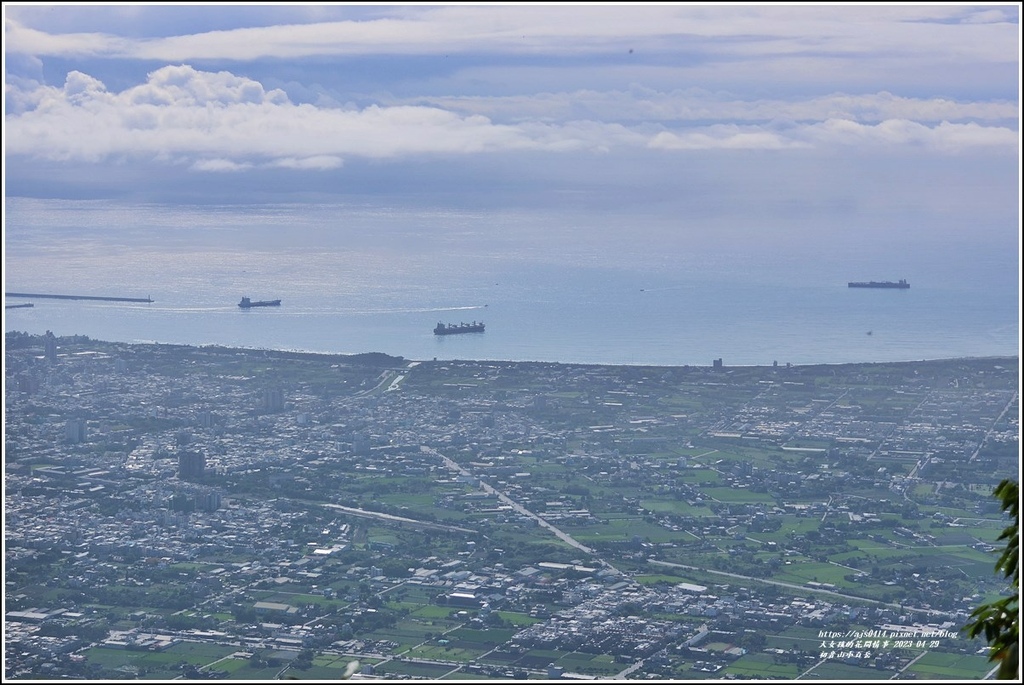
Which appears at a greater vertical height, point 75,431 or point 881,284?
point 881,284

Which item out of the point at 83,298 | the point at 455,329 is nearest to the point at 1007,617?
the point at 455,329

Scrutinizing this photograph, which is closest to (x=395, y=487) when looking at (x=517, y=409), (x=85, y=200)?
(x=517, y=409)

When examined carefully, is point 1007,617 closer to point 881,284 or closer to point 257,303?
point 257,303

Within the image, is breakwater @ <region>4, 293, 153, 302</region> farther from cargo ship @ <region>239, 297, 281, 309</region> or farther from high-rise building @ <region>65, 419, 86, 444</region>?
high-rise building @ <region>65, 419, 86, 444</region>

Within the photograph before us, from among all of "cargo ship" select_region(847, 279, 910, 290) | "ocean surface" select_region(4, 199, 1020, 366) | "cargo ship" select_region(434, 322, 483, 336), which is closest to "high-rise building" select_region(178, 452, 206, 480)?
"ocean surface" select_region(4, 199, 1020, 366)

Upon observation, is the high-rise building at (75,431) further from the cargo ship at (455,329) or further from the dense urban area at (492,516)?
the cargo ship at (455,329)
